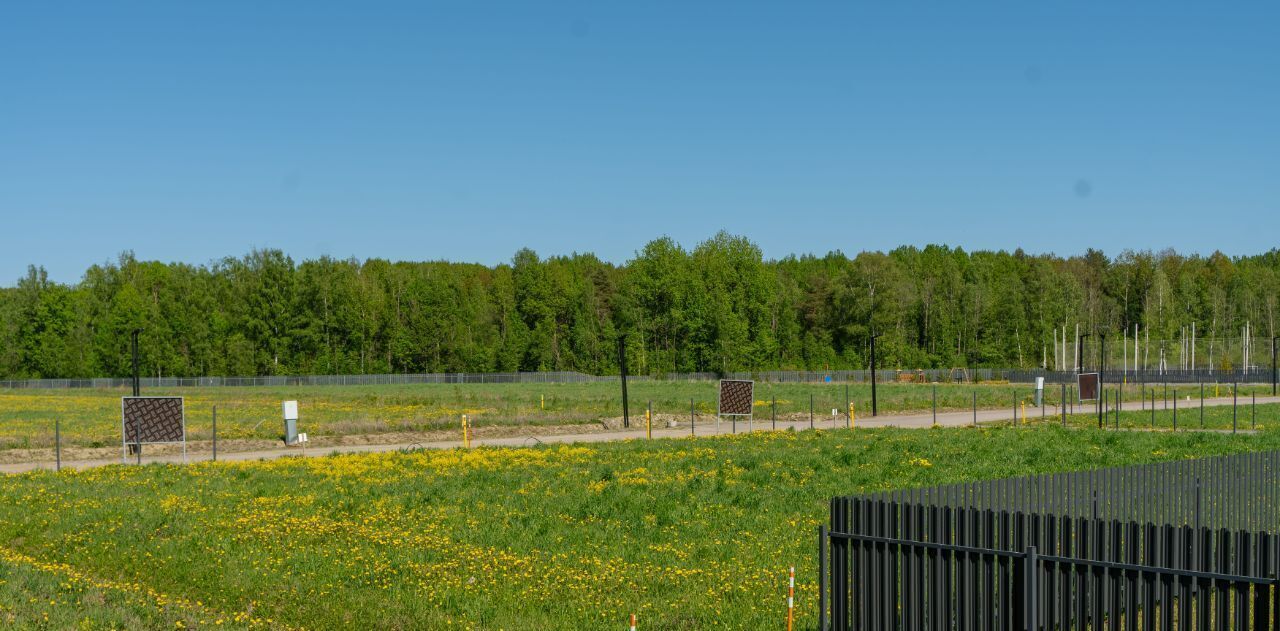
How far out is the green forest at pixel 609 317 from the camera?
150500 millimetres

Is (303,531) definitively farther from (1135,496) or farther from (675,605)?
(1135,496)

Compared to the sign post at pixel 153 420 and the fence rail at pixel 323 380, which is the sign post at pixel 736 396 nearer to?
the sign post at pixel 153 420

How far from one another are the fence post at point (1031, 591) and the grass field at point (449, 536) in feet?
11.9

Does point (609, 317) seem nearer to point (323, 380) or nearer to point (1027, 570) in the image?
point (323, 380)

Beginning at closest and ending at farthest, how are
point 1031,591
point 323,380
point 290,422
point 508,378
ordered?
point 1031,591 → point 290,422 → point 323,380 → point 508,378

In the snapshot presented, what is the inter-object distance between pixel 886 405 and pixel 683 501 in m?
49.3

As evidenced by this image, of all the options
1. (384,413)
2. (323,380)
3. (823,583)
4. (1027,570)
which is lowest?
(323,380)

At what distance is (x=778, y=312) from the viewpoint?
558 ft

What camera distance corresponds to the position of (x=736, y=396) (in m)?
48.2

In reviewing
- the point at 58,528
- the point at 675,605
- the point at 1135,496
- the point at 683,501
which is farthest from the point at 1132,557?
the point at 58,528

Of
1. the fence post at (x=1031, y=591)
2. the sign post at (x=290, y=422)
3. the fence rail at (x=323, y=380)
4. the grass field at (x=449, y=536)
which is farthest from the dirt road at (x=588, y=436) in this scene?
the fence rail at (x=323, y=380)

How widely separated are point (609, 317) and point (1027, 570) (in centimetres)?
16319

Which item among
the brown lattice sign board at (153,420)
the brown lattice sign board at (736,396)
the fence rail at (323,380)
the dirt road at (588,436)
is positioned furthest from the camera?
the fence rail at (323,380)

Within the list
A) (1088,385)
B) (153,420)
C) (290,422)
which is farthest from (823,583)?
(1088,385)
